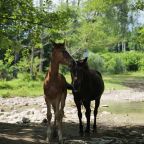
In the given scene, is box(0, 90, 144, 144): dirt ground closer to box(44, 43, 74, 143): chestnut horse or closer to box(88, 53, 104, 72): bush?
box(44, 43, 74, 143): chestnut horse

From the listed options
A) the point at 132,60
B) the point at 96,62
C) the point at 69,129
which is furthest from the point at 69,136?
the point at 132,60

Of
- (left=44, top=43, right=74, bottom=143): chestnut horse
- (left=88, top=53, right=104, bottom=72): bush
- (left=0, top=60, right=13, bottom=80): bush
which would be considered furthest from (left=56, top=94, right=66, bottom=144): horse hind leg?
→ (left=88, top=53, right=104, bottom=72): bush

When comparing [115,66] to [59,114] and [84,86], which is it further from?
[59,114]

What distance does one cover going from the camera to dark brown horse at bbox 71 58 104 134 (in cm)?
1244

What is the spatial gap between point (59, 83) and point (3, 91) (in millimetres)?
21668

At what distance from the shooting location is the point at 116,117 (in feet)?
68.0

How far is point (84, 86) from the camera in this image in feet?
44.9

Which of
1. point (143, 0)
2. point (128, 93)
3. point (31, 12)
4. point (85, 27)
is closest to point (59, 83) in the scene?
point (31, 12)

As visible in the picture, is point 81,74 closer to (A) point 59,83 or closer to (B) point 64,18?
(A) point 59,83

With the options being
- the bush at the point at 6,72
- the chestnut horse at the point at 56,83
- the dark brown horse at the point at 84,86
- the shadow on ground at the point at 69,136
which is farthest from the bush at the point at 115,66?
the chestnut horse at the point at 56,83

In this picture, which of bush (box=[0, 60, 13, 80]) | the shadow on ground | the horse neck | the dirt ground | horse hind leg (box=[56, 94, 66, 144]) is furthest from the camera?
bush (box=[0, 60, 13, 80])

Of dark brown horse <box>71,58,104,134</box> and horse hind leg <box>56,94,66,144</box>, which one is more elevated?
dark brown horse <box>71,58,104,134</box>

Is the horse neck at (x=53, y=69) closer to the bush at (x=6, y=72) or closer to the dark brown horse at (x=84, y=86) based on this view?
the dark brown horse at (x=84, y=86)

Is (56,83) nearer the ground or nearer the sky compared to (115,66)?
nearer the sky
